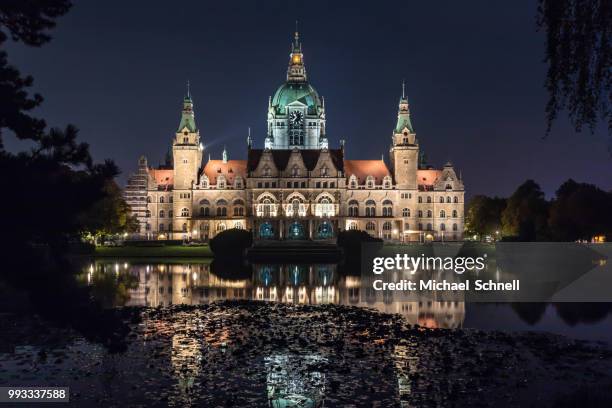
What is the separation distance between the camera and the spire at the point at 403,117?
12825 cm

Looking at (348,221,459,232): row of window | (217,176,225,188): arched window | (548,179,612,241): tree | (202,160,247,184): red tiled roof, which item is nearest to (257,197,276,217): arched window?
(202,160,247,184): red tiled roof

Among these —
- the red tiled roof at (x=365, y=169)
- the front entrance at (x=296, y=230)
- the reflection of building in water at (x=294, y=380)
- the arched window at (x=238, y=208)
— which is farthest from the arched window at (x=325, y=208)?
the reflection of building in water at (x=294, y=380)

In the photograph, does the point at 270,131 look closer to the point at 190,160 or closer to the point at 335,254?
the point at 190,160

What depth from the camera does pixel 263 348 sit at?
22.1 metres

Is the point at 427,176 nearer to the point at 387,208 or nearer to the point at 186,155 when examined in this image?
the point at 387,208

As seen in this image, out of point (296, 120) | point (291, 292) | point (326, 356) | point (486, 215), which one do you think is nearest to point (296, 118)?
point (296, 120)

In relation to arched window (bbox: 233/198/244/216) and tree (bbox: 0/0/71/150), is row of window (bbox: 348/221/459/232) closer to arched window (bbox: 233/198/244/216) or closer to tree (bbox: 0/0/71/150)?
arched window (bbox: 233/198/244/216)

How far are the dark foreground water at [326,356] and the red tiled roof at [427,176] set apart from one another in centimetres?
9456

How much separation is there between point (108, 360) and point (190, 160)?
353 ft

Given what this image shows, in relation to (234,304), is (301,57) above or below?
above

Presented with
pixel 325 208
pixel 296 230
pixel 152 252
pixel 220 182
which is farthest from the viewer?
pixel 220 182

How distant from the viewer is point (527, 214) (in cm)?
9825

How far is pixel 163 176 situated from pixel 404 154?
45.2 m

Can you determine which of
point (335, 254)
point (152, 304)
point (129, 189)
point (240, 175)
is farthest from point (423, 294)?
point (129, 189)
